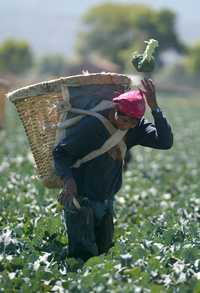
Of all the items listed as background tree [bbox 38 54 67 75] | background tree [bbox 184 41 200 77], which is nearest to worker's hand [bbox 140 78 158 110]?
background tree [bbox 184 41 200 77]

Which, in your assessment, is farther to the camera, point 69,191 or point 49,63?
point 49,63

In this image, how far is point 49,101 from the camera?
6.62 m

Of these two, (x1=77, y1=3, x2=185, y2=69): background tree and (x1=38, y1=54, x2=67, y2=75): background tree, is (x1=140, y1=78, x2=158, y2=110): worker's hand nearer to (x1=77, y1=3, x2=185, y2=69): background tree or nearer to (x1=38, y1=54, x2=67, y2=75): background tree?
(x1=77, y1=3, x2=185, y2=69): background tree

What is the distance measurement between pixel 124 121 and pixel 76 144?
16.1 inches

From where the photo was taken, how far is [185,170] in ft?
53.4

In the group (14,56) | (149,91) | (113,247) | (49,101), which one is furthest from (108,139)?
(14,56)

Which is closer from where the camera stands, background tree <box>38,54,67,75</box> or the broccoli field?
the broccoli field

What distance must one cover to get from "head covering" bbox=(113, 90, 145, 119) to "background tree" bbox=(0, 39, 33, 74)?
272 feet

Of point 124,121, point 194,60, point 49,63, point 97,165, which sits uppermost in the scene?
point 124,121

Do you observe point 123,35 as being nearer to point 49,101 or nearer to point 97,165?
point 49,101

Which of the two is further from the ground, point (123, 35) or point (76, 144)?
point (76, 144)

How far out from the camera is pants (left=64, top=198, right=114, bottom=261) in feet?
20.9

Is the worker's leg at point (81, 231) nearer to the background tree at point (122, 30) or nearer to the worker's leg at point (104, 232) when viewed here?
the worker's leg at point (104, 232)

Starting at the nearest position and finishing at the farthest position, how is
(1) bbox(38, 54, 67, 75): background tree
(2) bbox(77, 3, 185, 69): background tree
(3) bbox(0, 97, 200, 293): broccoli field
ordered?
(3) bbox(0, 97, 200, 293): broccoli field → (2) bbox(77, 3, 185, 69): background tree → (1) bbox(38, 54, 67, 75): background tree
